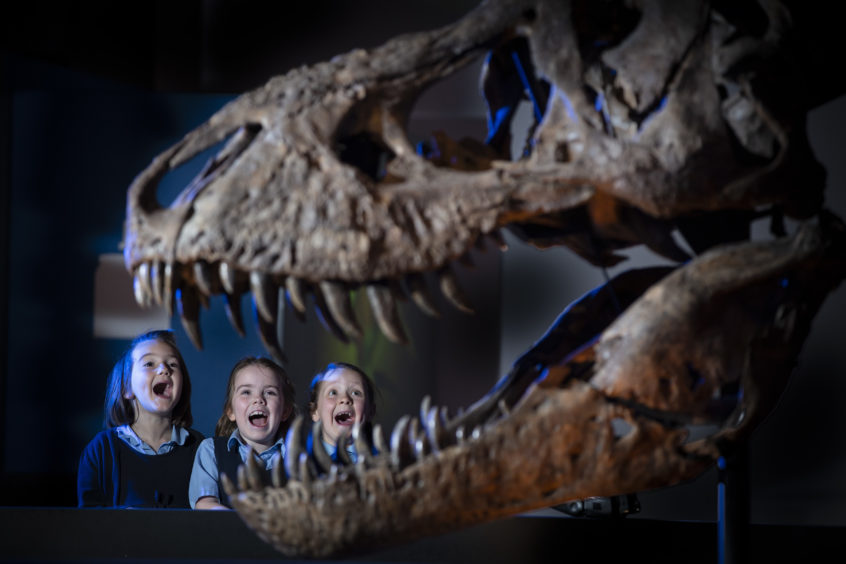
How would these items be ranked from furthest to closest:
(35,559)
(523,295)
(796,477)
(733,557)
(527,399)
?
(523,295)
(796,477)
(35,559)
(733,557)
(527,399)

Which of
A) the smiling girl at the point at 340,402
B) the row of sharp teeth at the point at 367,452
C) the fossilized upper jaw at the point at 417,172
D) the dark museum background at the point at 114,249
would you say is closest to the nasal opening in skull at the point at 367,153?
the fossilized upper jaw at the point at 417,172

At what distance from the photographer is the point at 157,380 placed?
3.11 metres

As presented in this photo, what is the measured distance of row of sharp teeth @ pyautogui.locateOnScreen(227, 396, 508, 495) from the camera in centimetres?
155

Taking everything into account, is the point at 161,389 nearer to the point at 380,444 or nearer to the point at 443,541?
the point at 443,541

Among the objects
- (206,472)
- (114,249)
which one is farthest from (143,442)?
(114,249)

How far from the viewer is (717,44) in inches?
66.4

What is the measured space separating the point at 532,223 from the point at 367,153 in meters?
0.37

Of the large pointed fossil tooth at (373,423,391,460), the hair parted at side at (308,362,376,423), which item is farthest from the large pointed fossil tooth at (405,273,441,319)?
the hair parted at side at (308,362,376,423)

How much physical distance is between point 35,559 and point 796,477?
9.56ft

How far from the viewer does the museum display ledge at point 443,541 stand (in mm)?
2748

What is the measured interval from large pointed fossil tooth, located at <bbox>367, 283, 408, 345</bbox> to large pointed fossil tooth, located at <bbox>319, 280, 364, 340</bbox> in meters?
0.04

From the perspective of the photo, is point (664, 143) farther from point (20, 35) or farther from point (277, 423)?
point (20, 35)

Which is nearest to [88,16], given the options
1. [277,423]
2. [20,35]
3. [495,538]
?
[20,35]

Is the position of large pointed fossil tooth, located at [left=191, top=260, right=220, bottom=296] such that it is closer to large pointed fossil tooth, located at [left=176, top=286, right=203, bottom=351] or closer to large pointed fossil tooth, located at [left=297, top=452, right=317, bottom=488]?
large pointed fossil tooth, located at [left=176, top=286, right=203, bottom=351]
